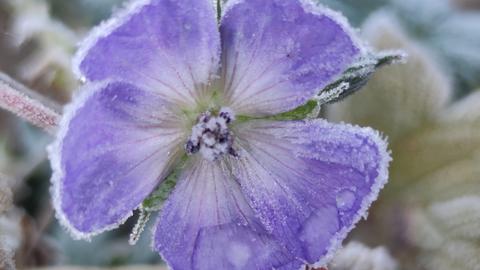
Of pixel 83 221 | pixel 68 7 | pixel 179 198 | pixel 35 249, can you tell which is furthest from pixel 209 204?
pixel 68 7

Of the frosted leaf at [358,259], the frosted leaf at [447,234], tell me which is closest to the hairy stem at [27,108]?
the frosted leaf at [358,259]

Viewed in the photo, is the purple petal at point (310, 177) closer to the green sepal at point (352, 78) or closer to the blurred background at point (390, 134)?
the green sepal at point (352, 78)

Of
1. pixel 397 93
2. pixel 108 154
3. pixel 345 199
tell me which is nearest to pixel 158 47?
pixel 108 154

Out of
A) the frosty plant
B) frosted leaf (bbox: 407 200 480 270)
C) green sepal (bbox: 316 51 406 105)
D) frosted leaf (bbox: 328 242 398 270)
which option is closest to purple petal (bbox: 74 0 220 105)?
the frosty plant

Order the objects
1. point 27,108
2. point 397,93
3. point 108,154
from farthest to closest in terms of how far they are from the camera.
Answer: point 397,93
point 27,108
point 108,154

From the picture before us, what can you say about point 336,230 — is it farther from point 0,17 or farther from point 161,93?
point 0,17

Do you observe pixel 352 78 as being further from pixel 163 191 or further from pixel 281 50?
pixel 163 191
